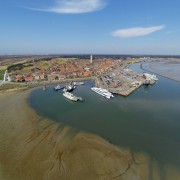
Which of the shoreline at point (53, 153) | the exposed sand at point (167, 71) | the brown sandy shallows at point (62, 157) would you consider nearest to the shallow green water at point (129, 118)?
the brown sandy shallows at point (62, 157)

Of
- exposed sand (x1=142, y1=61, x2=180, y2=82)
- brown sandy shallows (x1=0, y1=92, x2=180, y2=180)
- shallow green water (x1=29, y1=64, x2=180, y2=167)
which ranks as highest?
brown sandy shallows (x1=0, y1=92, x2=180, y2=180)

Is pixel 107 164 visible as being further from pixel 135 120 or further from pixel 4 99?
pixel 4 99

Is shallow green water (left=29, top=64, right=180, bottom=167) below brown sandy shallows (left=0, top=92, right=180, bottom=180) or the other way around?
below

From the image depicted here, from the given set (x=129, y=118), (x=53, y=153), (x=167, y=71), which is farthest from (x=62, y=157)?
(x=167, y=71)

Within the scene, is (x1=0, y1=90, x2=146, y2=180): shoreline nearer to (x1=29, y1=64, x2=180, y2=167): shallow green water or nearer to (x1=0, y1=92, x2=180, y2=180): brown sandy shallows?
(x1=0, y1=92, x2=180, y2=180): brown sandy shallows

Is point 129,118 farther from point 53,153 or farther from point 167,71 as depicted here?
point 167,71

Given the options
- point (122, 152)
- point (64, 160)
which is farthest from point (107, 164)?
point (64, 160)

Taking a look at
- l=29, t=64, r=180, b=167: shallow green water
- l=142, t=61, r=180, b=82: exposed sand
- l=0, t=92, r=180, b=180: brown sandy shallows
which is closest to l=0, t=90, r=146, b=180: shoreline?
l=0, t=92, r=180, b=180: brown sandy shallows
